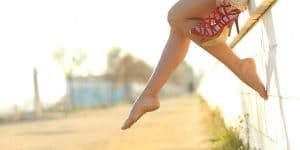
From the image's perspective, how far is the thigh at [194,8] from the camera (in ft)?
12.4

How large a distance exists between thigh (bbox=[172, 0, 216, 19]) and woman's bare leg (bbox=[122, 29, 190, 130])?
0.20 meters

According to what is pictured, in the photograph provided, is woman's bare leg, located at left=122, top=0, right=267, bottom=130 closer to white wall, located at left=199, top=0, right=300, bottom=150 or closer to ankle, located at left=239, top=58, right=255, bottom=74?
ankle, located at left=239, top=58, right=255, bottom=74

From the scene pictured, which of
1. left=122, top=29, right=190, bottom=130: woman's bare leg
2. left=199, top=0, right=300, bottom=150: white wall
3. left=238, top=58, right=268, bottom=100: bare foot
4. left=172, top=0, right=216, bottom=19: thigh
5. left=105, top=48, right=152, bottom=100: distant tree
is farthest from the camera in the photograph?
left=105, top=48, right=152, bottom=100: distant tree

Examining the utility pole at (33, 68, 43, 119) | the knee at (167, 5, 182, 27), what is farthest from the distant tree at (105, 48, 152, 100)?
the knee at (167, 5, 182, 27)

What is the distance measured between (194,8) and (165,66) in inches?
19.1

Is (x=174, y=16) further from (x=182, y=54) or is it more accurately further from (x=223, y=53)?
(x=223, y=53)

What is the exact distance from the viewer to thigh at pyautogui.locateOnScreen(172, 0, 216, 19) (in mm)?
3775

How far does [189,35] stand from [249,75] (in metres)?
0.53

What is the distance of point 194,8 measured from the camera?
3781 mm

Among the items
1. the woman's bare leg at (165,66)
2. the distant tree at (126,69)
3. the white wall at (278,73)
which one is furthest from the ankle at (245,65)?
the distant tree at (126,69)

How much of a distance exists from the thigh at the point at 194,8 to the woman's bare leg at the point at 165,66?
198 millimetres

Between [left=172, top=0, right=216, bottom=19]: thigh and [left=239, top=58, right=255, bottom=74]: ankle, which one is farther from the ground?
[left=172, top=0, right=216, bottom=19]: thigh

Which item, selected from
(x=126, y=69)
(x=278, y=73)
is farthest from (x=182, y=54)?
(x=126, y=69)

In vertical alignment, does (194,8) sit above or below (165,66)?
above
